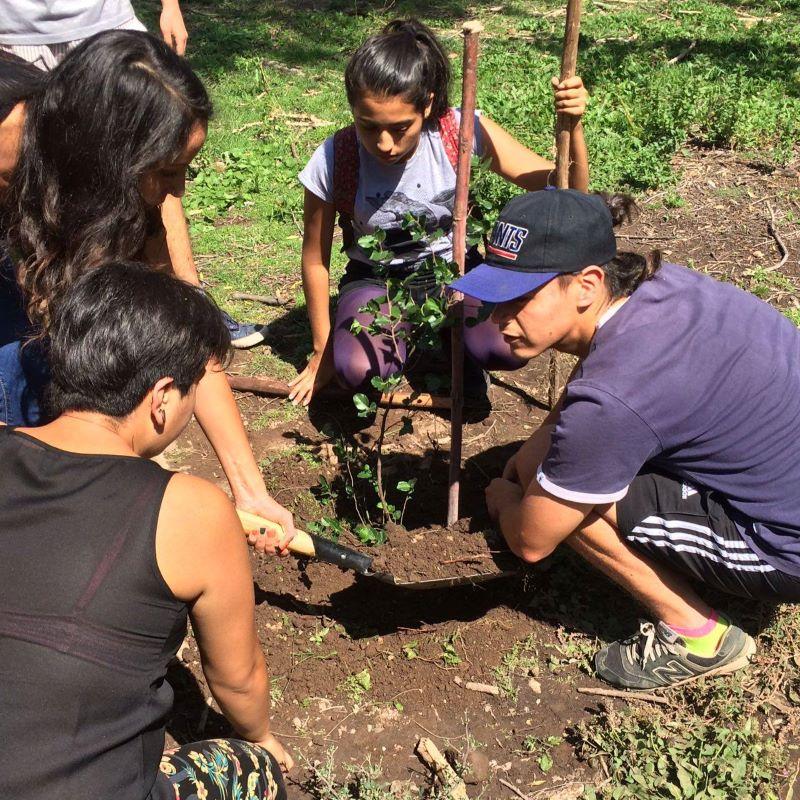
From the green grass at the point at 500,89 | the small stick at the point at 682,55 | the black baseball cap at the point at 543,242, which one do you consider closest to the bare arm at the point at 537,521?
the black baseball cap at the point at 543,242

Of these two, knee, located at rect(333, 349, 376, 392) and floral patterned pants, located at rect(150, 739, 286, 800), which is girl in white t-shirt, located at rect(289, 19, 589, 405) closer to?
knee, located at rect(333, 349, 376, 392)

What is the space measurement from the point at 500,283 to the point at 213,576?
98 centimetres

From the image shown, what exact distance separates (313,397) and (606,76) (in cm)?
415

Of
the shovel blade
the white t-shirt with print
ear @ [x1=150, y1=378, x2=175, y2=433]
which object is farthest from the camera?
the white t-shirt with print

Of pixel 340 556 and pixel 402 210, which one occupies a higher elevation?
pixel 402 210

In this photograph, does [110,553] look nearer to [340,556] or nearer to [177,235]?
[340,556]

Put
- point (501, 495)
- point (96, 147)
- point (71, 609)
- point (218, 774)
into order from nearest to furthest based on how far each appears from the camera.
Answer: point (71, 609)
point (218, 774)
point (96, 147)
point (501, 495)

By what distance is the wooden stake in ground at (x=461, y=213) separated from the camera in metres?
2.20

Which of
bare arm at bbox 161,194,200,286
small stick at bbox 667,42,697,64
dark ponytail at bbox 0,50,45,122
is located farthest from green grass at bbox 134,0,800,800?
dark ponytail at bbox 0,50,45,122

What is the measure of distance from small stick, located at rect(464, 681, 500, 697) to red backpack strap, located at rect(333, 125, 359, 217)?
1.79 meters

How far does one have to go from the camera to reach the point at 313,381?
12.2ft

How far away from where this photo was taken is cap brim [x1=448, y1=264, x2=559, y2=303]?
2.04m

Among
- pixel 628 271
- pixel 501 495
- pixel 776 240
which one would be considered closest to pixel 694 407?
pixel 628 271

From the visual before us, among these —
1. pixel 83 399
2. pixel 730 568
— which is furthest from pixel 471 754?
pixel 83 399
